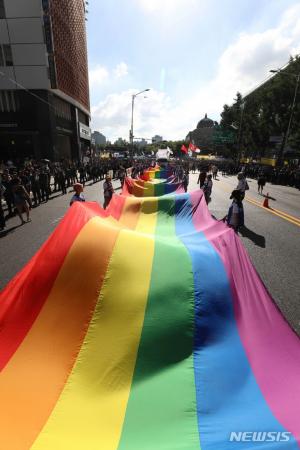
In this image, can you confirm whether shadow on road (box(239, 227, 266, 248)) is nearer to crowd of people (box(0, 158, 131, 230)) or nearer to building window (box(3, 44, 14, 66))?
crowd of people (box(0, 158, 131, 230))

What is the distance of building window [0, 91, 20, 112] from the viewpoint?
40.9 meters

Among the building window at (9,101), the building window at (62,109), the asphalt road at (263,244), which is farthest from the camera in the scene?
the building window at (62,109)

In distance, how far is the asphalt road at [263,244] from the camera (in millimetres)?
6316

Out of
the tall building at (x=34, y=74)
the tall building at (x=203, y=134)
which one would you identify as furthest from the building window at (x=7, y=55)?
the tall building at (x=203, y=134)

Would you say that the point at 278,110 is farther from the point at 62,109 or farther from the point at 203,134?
the point at 203,134

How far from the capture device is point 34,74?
39688 millimetres

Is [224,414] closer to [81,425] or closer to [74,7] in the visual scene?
[81,425]

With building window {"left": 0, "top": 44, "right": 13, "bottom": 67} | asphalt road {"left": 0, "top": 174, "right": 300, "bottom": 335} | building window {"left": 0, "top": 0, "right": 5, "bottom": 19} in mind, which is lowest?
asphalt road {"left": 0, "top": 174, "right": 300, "bottom": 335}

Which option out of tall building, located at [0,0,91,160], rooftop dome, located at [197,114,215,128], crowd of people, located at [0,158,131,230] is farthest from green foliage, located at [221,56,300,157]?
rooftop dome, located at [197,114,215,128]

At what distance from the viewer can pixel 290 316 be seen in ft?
17.2

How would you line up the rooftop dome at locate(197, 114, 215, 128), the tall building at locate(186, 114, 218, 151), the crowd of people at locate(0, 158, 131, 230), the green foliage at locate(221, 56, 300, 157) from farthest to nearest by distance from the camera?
1. the rooftop dome at locate(197, 114, 215, 128)
2. the tall building at locate(186, 114, 218, 151)
3. the green foliage at locate(221, 56, 300, 157)
4. the crowd of people at locate(0, 158, 131, 230)

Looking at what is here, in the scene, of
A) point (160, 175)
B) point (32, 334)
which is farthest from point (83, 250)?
point (160, 175)

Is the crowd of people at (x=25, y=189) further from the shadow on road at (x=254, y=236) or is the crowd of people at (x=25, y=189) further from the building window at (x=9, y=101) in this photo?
the building window at (x=9, y=101)

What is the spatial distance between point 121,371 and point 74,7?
196 feet
